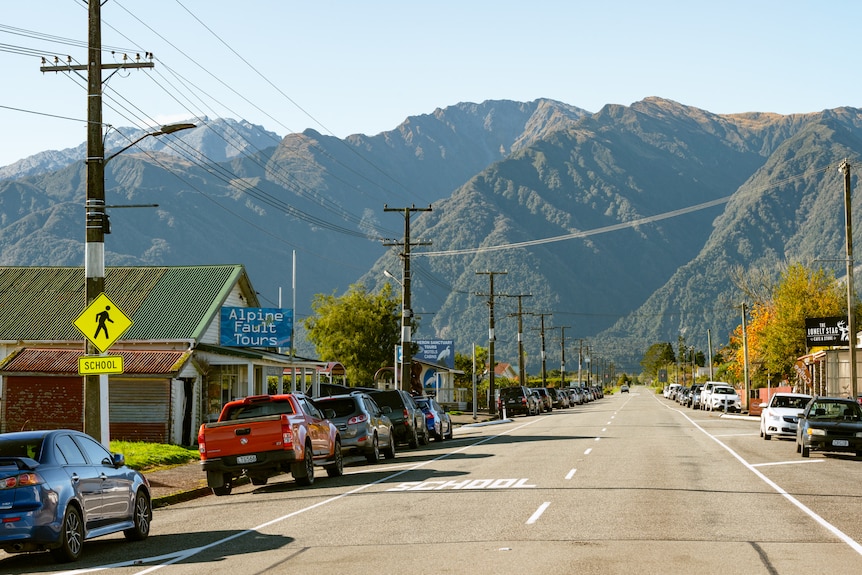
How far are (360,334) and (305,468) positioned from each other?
54175 mm

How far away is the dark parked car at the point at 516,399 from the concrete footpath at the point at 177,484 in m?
40.2

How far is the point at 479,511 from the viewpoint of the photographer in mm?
16766

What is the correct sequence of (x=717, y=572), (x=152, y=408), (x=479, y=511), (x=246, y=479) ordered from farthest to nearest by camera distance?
(x=152, y=408) → (x=246, y=479) → (x=479, y=511) → (x=717, y=572)

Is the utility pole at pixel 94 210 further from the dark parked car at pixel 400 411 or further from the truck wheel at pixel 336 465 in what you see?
the dark parked car at pixel 400 411

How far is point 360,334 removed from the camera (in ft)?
253

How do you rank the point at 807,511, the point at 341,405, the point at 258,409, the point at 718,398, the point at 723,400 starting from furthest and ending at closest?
1. the point at 718,398
2. the point at 723,400
3. the point at 341,405
4. the point at 258,409
5. the point at 807,511

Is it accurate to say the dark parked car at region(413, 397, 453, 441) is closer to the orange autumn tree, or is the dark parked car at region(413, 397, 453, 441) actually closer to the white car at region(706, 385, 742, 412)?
the white car at region(706, 385, 742, 412)

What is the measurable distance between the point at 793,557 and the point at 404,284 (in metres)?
37.4

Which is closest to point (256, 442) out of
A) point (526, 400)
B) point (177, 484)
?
point (177, 484)

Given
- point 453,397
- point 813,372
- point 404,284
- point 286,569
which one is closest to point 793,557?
point 286,569

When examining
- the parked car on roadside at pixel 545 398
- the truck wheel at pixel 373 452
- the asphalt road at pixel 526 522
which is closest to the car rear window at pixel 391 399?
the truck wheel at pixel 373 452

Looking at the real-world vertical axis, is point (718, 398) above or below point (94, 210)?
below

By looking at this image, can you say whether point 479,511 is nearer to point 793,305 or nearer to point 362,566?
point 362,566

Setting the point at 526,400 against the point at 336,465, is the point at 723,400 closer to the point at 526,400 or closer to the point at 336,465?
the point at 526,400
